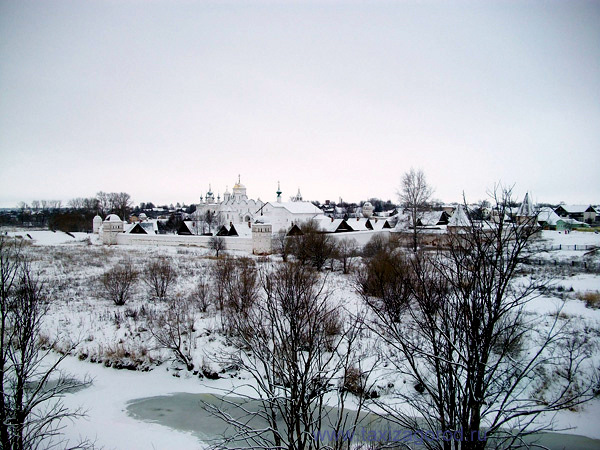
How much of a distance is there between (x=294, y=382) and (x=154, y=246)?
33052 millimetres

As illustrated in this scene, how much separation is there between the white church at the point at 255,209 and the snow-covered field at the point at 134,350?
25.4 m

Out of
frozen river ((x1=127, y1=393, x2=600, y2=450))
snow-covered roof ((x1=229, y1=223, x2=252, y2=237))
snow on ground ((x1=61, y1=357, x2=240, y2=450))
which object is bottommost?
frozen river ((x1=127, y1=393, x2=600, y2=450))

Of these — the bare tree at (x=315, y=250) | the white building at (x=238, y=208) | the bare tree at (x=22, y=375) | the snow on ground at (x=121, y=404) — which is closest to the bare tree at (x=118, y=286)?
the snow on ground at (x=121, y=404)

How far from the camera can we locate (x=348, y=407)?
9.06 meters

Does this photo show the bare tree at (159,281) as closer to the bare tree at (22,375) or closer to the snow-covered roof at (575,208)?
the bare tree at (22,375)

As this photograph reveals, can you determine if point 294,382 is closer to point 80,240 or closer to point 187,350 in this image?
point 187,350

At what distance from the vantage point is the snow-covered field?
7859 mm

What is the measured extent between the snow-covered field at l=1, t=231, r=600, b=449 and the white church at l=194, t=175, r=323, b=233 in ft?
83.2

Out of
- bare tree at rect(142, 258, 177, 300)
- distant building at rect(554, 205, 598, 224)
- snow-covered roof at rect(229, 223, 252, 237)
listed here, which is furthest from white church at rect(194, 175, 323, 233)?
distant building at rect(554, 205, 598, 224)

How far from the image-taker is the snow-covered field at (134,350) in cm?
786

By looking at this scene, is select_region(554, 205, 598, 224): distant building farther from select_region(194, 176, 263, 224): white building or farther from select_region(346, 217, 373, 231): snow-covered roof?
select_region(194, 176, 263, 224): white building

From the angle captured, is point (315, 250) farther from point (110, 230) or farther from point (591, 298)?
point (110, 230)

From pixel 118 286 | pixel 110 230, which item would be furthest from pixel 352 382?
pixel 110 230

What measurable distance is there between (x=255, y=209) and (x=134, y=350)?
43.6 meters
